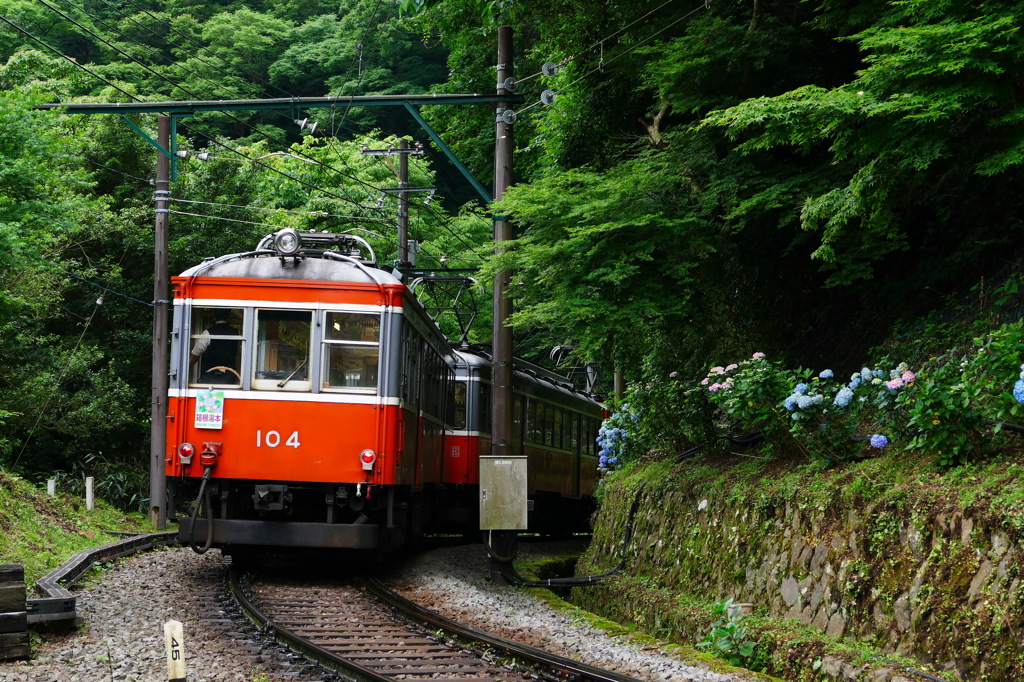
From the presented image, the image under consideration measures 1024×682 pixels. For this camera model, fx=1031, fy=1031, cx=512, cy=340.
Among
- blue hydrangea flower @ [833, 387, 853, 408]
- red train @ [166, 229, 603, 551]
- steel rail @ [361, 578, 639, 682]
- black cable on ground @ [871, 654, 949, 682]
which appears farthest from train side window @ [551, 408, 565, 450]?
black cable on ground @ [871, 654, 949, 682]

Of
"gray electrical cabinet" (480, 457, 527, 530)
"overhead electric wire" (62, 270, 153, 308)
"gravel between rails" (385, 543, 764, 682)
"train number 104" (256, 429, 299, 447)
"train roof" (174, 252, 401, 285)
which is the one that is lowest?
"gravel between rails" (385, 543, 764, 682)

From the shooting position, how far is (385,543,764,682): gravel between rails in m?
7.12

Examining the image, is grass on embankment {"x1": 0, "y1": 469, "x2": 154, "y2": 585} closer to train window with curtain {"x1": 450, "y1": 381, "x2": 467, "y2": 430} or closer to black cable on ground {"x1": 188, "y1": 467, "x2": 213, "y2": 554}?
black cable on ground {"x1": 188, "y1": 467, "x2": 213, "y2": 554}

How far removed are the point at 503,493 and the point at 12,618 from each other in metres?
5.93

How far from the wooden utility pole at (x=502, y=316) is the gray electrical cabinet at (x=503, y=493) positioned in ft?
1.02

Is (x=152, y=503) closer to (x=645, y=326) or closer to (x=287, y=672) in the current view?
(x=645, y=326)

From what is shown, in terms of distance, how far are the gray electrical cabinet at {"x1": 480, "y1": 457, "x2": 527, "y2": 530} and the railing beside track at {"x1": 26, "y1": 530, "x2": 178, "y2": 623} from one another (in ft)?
14.2

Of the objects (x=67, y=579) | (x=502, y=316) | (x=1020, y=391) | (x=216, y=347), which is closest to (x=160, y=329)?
(x=216, y=347)

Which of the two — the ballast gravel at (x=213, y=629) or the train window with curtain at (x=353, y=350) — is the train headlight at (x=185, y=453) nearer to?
the ballast gravel at (x=213, y=629)

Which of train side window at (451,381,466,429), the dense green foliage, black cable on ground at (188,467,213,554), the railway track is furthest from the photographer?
train side window at (451,381,466,429)

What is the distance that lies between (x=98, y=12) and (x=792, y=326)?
1196 inches

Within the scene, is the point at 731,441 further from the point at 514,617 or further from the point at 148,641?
the point at 148,641

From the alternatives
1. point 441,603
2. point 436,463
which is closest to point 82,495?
point 436,463

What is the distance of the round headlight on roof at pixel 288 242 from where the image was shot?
11.0 metres
